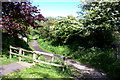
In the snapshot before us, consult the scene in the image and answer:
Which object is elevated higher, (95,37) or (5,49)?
(95,37)

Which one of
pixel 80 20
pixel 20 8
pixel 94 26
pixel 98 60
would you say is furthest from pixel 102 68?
pixel 20 8

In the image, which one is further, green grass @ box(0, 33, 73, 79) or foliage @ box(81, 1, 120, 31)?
foliage @ box(81, 1, 120, 31)

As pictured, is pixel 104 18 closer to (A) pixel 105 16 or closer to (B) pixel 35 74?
(A) pixel 105 16

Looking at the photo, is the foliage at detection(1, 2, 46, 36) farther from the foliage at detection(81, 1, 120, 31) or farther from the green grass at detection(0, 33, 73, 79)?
the foliage at detection(81, 1, 120, 31)

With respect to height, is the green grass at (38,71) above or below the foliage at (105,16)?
below

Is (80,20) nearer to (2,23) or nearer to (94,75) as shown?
(94,75)

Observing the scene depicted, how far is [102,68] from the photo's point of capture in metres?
6.21

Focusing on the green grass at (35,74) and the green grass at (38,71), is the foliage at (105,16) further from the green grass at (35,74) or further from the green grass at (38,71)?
the green grass at (35,74)

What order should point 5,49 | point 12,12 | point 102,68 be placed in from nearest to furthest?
1. point 12,12
2. point 102,68
3. point 5,49

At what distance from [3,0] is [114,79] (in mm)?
6893

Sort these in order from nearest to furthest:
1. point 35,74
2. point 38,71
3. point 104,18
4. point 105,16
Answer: point 35,74 < point 38,71 < point 105,16 < point 104,18

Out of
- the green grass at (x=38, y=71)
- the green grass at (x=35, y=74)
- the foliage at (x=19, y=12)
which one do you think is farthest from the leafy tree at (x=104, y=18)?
the green grass at (x=35, y=74)

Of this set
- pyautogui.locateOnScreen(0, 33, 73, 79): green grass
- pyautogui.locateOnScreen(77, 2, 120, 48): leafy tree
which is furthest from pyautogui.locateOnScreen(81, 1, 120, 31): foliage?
pyautogui.locateOnScreen(0, 33, 73, 79): green grass

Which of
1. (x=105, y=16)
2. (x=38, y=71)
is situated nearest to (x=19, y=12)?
(x=38, y=71)
